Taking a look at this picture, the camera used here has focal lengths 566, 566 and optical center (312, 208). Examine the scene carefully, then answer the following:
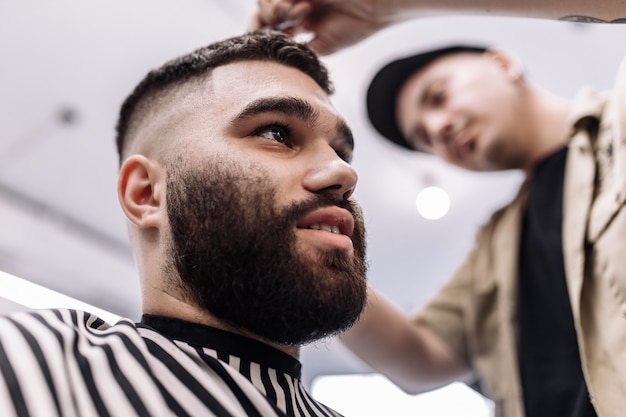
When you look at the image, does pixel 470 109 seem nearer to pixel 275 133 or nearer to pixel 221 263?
pixel 275 133

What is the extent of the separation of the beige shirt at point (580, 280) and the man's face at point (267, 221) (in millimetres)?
534

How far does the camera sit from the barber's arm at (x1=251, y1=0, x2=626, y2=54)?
983 millimetres

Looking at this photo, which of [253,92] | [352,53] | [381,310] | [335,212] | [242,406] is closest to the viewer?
[242,406]

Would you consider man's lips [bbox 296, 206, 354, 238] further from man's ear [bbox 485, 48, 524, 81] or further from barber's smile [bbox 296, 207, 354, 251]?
man's ear [bbox 485, 48, 524, 81]

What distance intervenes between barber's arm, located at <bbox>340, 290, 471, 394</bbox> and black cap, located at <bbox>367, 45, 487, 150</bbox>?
633 millimetres

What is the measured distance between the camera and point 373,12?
1.10 meters

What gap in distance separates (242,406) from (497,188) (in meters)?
1.93

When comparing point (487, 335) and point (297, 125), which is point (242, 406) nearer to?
point (297, 125)

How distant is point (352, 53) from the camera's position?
1.87m

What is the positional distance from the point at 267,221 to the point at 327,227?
0.34 feet

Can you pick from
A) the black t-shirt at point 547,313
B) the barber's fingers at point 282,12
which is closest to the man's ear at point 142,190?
the barber's fingers at point 282,12

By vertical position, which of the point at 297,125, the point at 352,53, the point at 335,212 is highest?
the point at 352,53

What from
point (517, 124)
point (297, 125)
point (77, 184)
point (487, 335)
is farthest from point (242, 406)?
point (77, 184)

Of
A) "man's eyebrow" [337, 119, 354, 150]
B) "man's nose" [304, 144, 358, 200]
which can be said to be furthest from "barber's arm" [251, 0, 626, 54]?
"man's nose" [304, 144, 358, 200]
